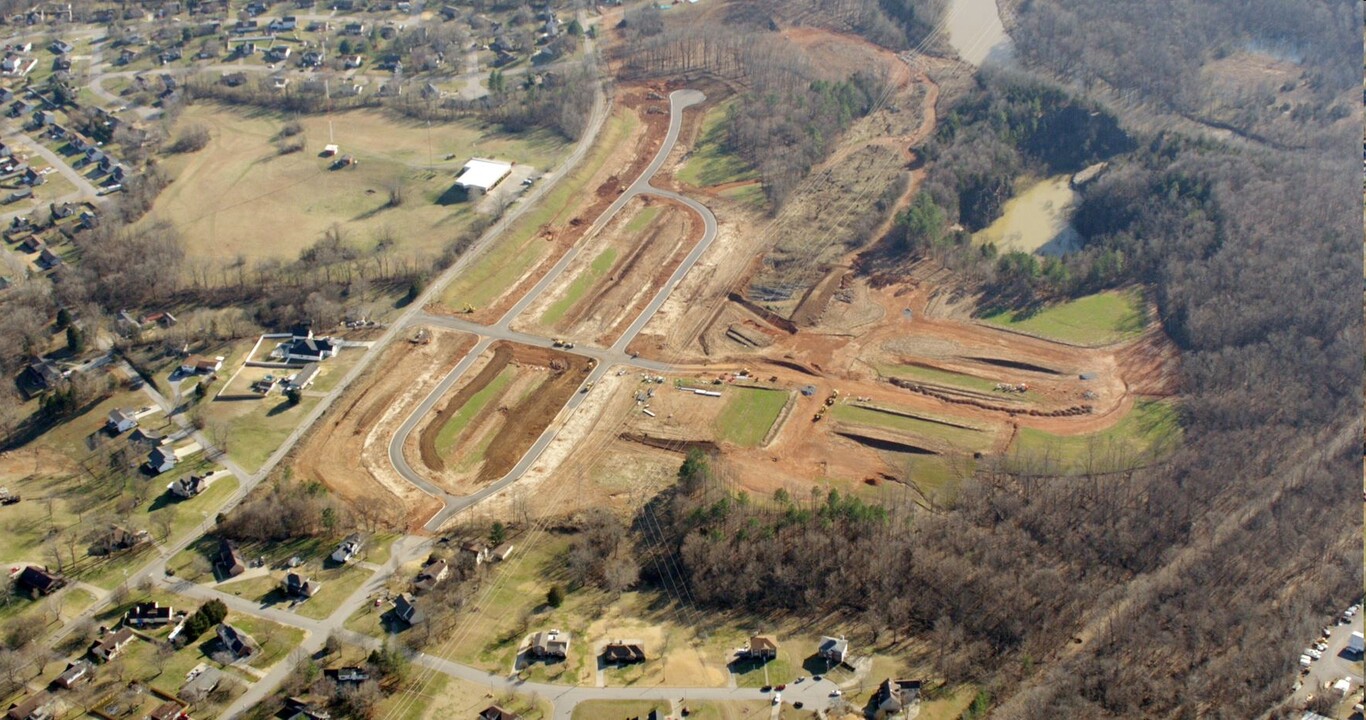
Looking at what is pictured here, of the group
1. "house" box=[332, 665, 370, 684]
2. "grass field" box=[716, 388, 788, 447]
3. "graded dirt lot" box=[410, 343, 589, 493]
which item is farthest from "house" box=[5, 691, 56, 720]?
"grass field" box=[716, 388, 788, 447]

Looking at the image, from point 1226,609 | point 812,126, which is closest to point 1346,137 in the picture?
point 812,126

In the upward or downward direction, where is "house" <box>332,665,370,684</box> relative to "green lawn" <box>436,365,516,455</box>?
downward

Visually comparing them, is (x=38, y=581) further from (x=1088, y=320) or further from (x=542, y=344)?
(x=1088, y=320)

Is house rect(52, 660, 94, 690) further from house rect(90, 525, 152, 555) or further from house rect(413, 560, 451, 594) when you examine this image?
house rect(413, 560, 451, 594)

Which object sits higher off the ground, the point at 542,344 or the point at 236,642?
the point at 542,344

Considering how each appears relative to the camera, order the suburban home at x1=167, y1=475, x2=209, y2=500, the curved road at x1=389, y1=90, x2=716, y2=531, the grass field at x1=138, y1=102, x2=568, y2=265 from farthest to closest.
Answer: the grass field at x1=138, y1=102, x2=568, y2=265
the curved road at x1=389, y1=90, x2=716, y2=531
the suburban home at x1=167, y1=475, x2=209, y2=500

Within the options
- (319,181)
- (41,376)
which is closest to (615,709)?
(41,376)
